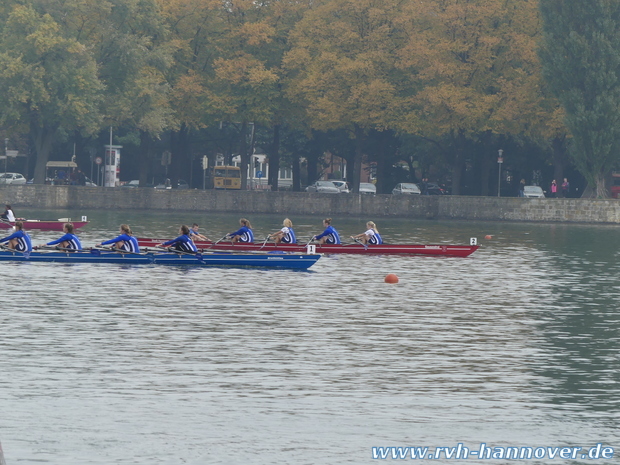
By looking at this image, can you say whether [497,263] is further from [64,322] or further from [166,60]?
[166,60]

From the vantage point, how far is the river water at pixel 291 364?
17.5m

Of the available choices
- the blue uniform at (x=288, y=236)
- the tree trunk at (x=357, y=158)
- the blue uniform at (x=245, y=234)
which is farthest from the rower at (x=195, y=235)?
the tree trunk at (x=357, y=158)

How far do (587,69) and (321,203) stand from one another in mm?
23083

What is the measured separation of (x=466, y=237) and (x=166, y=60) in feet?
119

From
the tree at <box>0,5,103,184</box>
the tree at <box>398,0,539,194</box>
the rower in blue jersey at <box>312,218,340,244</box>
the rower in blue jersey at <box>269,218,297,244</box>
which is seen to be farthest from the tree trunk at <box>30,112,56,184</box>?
the rower in blue jersey at <box>269,218,297,244</box>

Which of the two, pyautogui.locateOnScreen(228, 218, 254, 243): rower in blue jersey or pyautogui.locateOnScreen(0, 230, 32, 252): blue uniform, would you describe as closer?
pyautogui.locateOnScreen(0, 230, 32, 252): blue uniform

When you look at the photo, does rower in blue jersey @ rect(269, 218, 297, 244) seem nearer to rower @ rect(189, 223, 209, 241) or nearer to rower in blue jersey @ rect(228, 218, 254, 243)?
rower in blue jersey @ rect(228, 218, 254, 243)

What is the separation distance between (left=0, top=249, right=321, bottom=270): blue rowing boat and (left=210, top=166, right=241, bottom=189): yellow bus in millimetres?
76252

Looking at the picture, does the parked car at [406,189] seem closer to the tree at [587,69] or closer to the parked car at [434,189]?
the parked car at [434,189]

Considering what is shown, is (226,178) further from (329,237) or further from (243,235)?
(243,235)

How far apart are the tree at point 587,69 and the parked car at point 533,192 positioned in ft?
40.8

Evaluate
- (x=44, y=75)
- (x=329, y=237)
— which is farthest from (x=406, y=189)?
(x=329, y=237)

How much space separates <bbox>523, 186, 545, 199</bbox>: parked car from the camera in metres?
101

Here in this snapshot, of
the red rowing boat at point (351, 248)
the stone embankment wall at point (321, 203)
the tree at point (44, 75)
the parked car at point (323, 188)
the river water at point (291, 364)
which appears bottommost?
the river water at point (291, 364)
